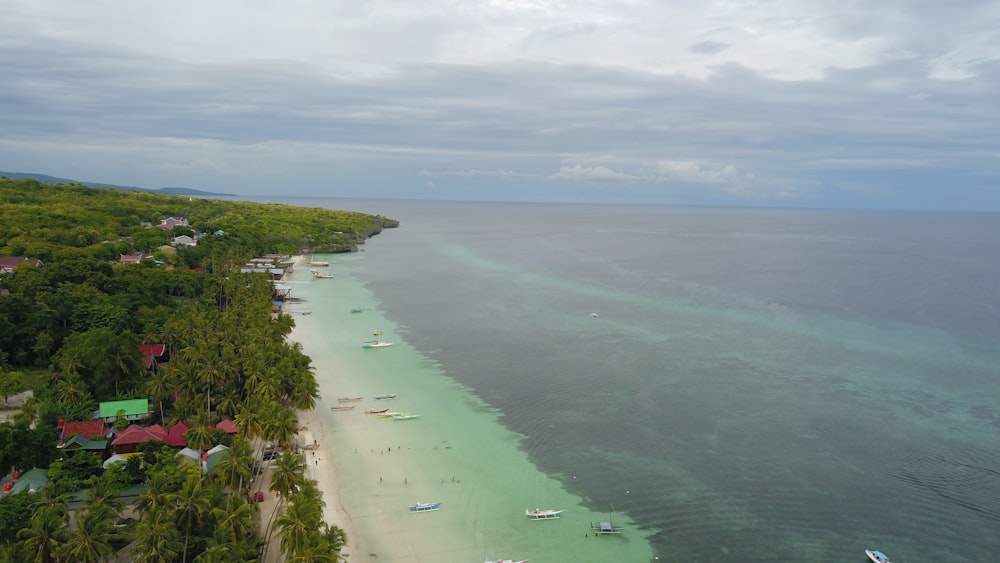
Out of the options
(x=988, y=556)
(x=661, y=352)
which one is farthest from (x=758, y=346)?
(x=988, y=556)

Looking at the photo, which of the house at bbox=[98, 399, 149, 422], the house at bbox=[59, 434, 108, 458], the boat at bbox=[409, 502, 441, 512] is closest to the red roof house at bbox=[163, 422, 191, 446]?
the house at bbox=[59, 434, 108, 458]

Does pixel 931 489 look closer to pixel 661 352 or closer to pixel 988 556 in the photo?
pixel 988 556

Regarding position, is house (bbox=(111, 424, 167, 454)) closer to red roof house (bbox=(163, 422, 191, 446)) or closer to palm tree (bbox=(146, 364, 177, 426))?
red roof house (bbox=(163, 422, 191, 446))

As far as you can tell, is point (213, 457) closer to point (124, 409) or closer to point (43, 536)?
point (43, 536)

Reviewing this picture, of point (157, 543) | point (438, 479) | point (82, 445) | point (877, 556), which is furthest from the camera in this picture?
point (438, 479)

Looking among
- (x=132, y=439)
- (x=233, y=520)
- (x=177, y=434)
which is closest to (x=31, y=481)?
(x=132, y=439)

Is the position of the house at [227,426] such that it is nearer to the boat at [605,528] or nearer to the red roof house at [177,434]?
the red roof house at [177,434]
